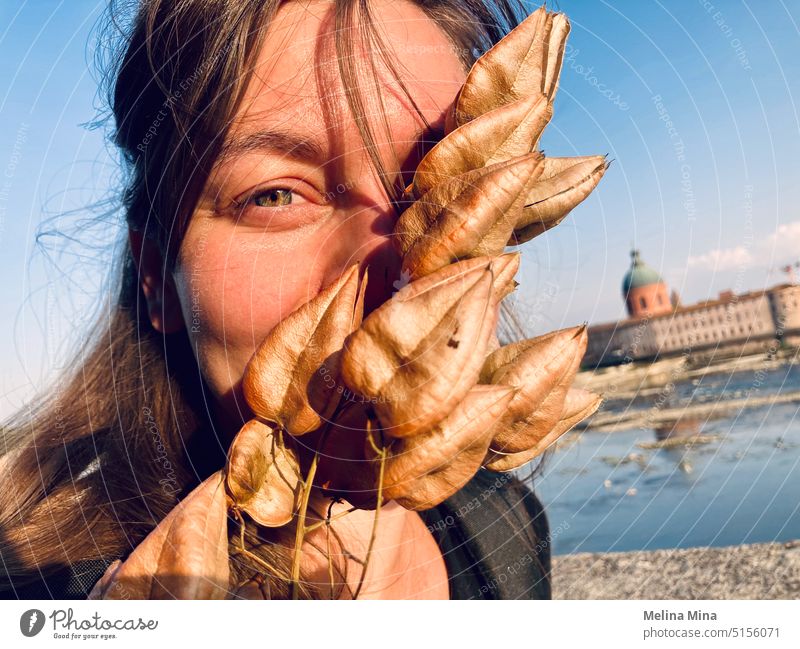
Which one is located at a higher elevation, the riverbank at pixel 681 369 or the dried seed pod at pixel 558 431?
the riverbank at pixel 681 369

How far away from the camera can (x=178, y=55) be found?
55cm

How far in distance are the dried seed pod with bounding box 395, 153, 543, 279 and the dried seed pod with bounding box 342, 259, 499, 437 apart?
4 cm

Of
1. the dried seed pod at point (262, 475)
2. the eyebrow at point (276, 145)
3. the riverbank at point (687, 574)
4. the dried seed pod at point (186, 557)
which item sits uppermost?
the eyebrow at point (276, 145)

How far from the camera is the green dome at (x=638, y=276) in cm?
60

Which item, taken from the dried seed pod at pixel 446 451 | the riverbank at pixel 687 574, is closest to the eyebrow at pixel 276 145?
the dried seed pod at pixel 446 451

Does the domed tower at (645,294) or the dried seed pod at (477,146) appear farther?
the domed tower at (645,294)

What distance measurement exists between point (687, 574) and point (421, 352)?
78cm

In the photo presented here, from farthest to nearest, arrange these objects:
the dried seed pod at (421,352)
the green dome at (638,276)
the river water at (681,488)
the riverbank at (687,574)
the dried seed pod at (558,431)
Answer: the riverbank at (687,574), the river water at (681,488), the green dome at (638,276), the dried seed pod at (558,431), the dried seed pod at (421,352)

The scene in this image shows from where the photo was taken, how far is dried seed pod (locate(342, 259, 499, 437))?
11.8 inches

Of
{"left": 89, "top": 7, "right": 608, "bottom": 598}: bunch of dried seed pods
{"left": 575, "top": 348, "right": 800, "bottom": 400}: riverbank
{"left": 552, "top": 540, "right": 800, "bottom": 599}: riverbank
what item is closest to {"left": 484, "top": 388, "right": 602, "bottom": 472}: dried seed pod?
{"left": 89, "top": 7, "right": 608, "bottom": 598}: bunch of dried seed pods

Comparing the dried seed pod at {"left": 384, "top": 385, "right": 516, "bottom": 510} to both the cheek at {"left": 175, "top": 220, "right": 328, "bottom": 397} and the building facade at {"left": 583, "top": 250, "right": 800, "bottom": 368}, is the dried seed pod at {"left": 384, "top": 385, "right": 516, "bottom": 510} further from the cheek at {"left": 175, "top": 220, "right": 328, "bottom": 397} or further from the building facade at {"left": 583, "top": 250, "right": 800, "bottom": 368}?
the building facade at {"left": 583, "top": 250, "right": 800, "bottom": 368}

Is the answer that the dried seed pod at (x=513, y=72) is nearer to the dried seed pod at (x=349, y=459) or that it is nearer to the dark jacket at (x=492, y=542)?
the dried seed pod at (x=349, y=459)
